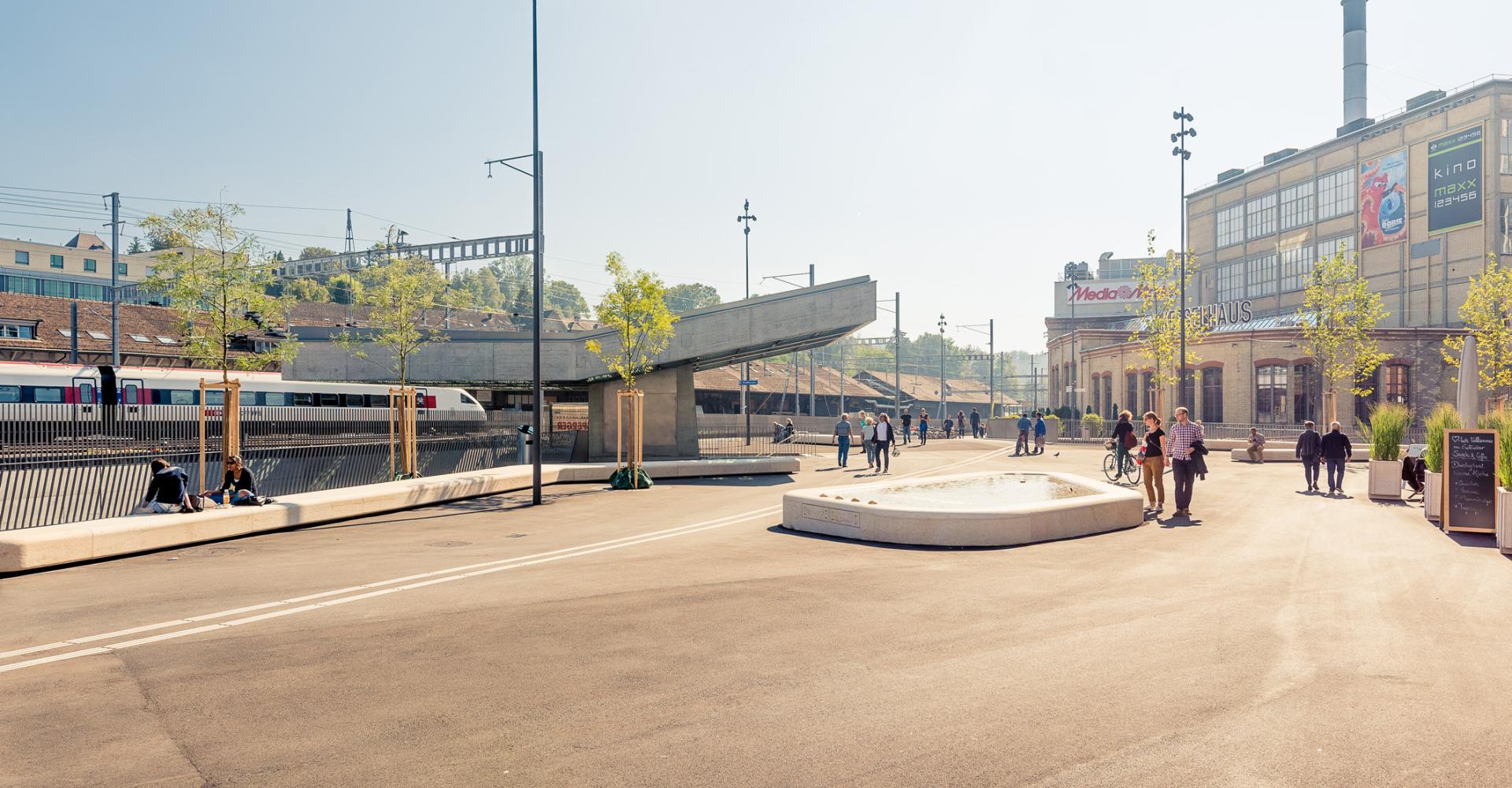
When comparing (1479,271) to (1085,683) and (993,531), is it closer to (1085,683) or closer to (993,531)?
(993,531)

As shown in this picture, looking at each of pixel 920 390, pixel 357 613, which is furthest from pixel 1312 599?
pixel 920 390

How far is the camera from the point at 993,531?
11641 mm

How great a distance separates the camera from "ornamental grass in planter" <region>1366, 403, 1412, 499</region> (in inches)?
667

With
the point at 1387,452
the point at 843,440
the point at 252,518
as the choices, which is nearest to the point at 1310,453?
the point at 1387,452

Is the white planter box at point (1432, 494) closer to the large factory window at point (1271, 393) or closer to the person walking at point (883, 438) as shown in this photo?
the person walking at point (883, 438)

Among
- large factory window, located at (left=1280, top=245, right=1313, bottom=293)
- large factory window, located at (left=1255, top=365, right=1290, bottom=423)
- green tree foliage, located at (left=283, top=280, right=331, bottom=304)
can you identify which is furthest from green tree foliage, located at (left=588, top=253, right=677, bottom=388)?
large factory window, located at (left=1280, top=245, right=1313, bottom=293)

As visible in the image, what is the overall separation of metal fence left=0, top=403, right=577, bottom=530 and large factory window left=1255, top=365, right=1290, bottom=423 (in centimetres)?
3589

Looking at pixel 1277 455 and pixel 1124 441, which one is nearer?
pixel 1124 441

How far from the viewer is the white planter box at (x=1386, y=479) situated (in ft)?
55.4

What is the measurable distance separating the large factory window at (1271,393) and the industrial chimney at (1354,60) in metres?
33.5

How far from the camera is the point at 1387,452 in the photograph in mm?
17391

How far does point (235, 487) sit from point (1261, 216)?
233 feet

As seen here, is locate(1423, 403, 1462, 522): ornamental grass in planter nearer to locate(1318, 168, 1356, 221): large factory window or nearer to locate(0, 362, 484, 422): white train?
locate(0, 362, 484, 422): white train

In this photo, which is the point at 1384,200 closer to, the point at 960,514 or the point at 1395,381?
the point at 1395,381
